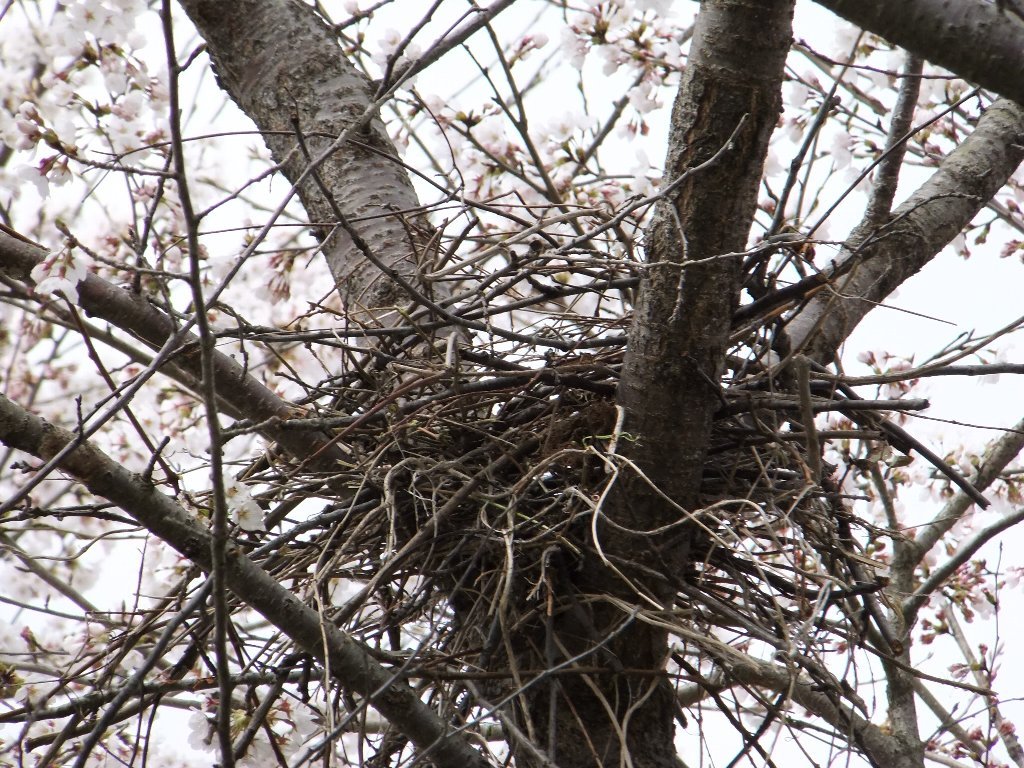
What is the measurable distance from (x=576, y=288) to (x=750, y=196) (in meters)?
0.35

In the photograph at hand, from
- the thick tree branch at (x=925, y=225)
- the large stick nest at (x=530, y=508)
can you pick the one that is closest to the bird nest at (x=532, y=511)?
the large stick nest at (x=530, y=508)

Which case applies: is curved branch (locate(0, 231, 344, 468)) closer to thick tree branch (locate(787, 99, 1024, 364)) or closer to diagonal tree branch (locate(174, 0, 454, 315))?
diagonal tree branch (locate(174, 0, 454, 315))

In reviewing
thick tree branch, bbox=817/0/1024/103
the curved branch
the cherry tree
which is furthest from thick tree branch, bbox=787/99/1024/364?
the curved branch

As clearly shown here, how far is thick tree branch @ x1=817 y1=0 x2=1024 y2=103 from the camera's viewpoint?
34.4 inches

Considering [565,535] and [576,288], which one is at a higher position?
[576,288]

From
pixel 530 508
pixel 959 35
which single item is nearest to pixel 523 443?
pixel 530 508

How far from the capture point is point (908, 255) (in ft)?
5.57

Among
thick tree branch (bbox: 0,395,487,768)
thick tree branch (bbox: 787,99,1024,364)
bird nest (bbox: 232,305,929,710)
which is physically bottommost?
thick tree branch (bbox: 0,395,487,768)

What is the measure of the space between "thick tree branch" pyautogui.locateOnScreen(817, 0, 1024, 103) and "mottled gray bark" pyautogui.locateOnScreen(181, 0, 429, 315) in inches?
40.5

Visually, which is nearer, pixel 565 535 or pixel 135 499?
pixel 135 499

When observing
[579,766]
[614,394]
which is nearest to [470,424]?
[614,394]

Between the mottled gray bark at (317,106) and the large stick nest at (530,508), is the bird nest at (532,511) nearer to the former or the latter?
the large stick nest at (530,508)

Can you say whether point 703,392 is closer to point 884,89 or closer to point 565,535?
point 565,535

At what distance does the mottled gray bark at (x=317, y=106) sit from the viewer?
1791 mm
